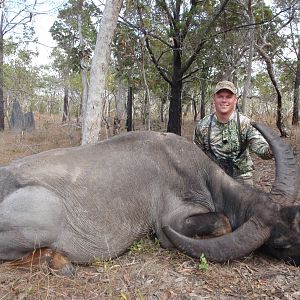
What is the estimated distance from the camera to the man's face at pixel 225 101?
5.04 meters

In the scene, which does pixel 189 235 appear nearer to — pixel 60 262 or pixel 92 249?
pixel 92 249

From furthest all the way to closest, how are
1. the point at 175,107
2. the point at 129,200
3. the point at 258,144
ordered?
the point at 175,107
the point at 258,144
the point at 129,200

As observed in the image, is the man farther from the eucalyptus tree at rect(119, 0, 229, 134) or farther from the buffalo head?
the eucalyptus tree at rect(119, 0, 229, 134)

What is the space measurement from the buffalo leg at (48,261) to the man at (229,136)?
2.58 m

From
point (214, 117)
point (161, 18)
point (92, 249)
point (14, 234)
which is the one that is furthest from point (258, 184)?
point (161, 18)

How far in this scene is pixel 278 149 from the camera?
13.5 ft

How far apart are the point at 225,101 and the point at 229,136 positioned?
1.60ft

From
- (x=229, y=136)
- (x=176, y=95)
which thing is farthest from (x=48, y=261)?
(x=176, y=95)

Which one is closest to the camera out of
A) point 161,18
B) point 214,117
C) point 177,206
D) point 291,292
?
point 291,292

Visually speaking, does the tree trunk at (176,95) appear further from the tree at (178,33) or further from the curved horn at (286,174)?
the curved horn at (286,174)

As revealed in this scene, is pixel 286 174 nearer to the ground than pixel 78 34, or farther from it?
nearer to the ground

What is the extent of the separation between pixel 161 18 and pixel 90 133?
964 centimetres

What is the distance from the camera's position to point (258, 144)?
15.8ft

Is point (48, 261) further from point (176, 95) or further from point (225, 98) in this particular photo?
point (176, 95)
